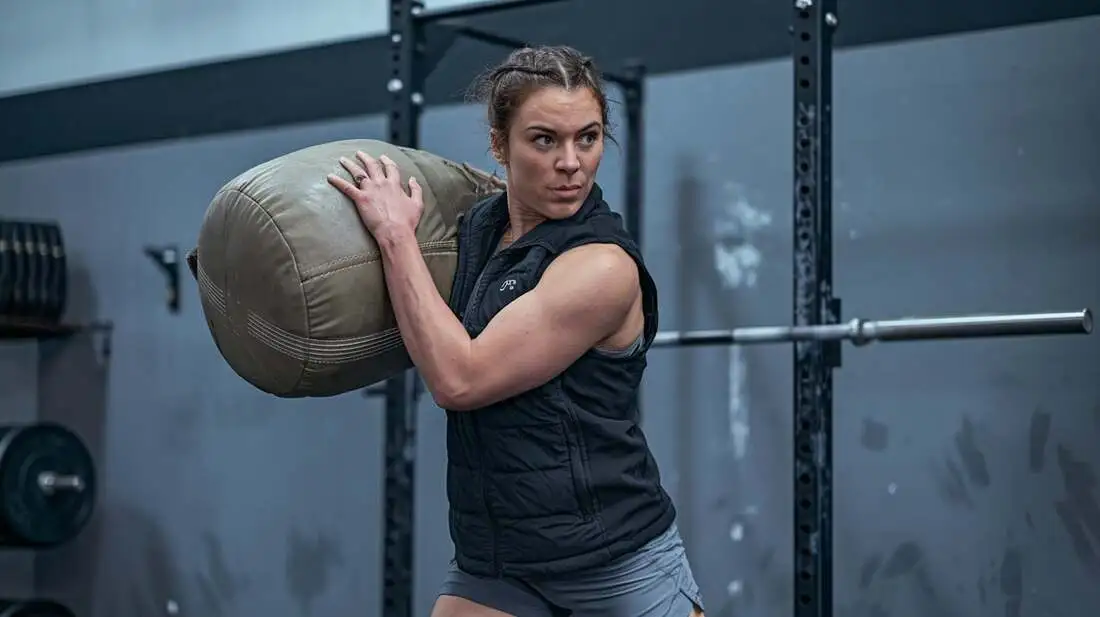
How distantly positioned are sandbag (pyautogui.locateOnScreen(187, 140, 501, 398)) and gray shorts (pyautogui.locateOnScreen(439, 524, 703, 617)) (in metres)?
0.40

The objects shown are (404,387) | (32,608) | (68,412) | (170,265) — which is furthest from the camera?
(68,412)

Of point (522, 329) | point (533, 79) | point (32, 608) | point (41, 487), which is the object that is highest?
point (533, 79)

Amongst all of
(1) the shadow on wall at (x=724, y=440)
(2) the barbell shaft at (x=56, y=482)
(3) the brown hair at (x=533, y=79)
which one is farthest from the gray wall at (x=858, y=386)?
(3) the brown hair at (x=533, y=79)

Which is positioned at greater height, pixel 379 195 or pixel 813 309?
pixel 379 195

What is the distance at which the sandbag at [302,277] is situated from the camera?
222 cm

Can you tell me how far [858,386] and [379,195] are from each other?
1.93m

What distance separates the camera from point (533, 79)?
220 centimetres

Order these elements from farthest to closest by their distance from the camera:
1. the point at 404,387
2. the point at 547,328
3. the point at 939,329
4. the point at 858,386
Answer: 1. the point at 858,386
2. the point at 404,387
3. the point at 939,329
4. the point at 547,328

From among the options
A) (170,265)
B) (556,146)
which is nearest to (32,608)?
(170,265)

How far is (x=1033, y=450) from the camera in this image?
11.7 feet

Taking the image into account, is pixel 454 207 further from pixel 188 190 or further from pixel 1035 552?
pixel 188 190

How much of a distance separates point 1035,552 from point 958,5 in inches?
53.9

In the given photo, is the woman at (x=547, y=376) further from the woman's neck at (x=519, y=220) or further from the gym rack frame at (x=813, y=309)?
the gym rack frame at (x=813, y=309)

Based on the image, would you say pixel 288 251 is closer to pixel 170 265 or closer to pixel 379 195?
pixel 379 195
